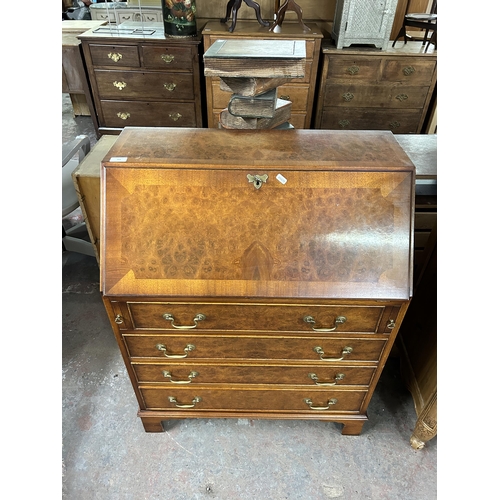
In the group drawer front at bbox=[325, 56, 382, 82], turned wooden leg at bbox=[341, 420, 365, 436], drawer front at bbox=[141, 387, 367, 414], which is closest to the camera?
drawer front at bbox=[141, 387, 367, 414]

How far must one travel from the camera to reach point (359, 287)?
1.20 meters

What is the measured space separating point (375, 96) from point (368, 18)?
1.97 ft

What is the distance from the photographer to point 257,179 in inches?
48.7

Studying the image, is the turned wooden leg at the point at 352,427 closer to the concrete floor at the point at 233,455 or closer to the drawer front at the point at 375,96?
the concrete floor at the point at 233,455

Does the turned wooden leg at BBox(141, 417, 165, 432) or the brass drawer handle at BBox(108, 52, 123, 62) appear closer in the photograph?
the turned wooden leg at BBox(141, 417, 165, 432)

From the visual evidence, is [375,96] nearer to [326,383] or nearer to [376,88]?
[376,88]

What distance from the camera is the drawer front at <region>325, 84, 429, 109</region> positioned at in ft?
10.3

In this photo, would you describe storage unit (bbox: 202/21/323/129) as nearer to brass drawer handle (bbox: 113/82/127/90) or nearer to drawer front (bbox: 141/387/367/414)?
brass drawer handle (bbox: 113/82/127/90)

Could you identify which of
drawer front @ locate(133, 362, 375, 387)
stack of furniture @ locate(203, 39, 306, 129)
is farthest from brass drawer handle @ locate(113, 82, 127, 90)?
drawer front @ locate(133, 362, 375, 387)

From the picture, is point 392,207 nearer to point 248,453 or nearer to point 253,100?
point 253,100

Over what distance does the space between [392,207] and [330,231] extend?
228 mm

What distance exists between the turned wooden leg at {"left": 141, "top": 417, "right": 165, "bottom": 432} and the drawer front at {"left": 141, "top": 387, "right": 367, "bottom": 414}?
0.22ft

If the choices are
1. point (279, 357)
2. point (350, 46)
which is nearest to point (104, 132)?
point (350, 46)

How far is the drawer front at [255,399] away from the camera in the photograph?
5.23ft
